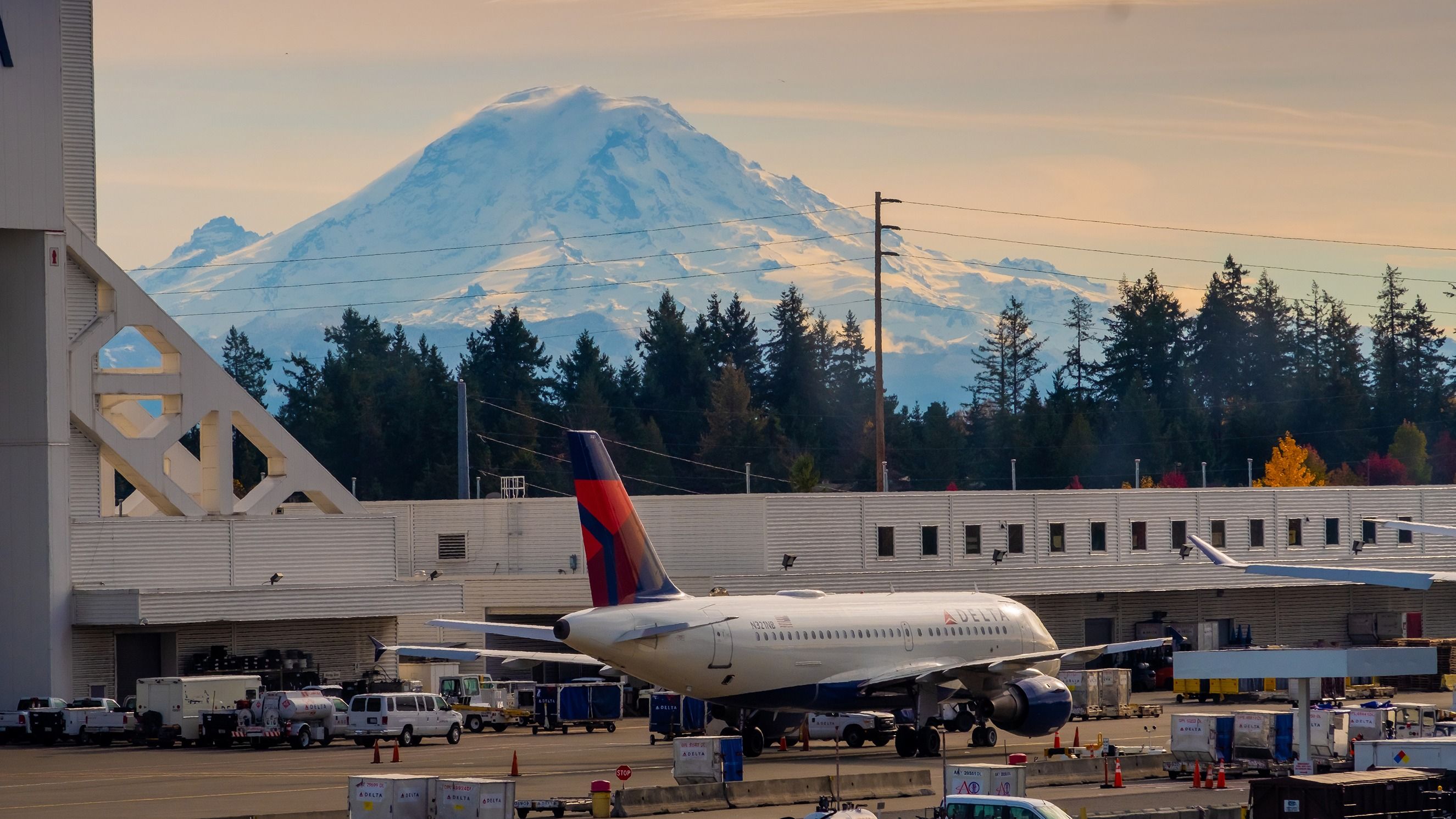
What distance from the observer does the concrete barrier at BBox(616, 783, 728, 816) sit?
35312mm

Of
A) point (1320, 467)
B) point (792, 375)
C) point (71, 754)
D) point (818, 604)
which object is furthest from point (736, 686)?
point (792, 375)

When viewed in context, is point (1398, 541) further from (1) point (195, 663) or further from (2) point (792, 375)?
(2) point (792, 375)

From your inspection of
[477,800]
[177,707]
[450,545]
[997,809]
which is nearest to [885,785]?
[477,800]

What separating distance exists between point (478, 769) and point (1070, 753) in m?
14.3

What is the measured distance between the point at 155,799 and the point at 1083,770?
19863 mm

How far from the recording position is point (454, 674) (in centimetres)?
6775

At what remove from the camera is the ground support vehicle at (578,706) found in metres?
59.9

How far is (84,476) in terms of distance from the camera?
6309cm

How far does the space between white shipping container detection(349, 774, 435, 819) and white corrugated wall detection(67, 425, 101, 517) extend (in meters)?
35.2

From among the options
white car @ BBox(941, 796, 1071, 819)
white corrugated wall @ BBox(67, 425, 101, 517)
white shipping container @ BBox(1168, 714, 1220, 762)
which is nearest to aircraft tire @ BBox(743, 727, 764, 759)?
white shipping container @ BBox(1168, 714, 1220, 762)

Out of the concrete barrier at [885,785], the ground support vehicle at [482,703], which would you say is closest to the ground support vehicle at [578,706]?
the ground support vehicle at [482,703]

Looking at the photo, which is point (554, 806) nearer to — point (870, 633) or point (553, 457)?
point (870, 633)

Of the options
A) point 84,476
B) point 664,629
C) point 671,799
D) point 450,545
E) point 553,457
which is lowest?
point 671,799

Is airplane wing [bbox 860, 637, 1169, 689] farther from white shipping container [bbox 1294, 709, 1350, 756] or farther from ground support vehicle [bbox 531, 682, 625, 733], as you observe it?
ground support vehicle [bbox 531, 682, 625, 733]
